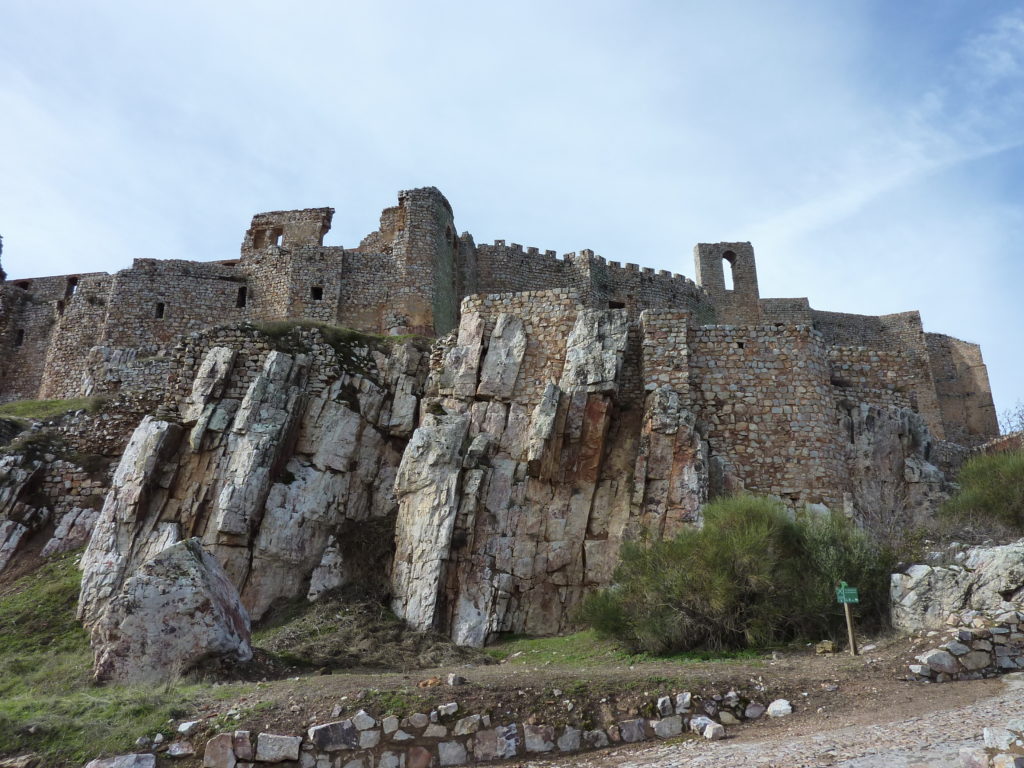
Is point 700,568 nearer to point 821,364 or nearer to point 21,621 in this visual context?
point 821,364

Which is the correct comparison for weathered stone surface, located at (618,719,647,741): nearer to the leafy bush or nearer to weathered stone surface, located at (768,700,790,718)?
weathered stone surface, located at (768,700,790,718)

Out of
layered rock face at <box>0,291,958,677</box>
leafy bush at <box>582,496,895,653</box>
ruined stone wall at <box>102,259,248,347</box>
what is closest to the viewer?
leafy bush at <box>582,496,895,653</box>

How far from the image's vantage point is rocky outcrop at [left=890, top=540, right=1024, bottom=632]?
33.7ft

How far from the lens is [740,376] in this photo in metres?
17.3

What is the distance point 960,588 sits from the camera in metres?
10.6

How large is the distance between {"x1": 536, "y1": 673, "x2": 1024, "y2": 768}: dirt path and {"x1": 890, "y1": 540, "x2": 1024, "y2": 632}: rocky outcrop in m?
1.80

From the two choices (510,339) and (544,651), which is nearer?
(544,651)

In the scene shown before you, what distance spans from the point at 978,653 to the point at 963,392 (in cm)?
2492

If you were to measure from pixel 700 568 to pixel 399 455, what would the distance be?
25.5 ft

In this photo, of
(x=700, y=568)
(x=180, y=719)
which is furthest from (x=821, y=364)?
(x=180, y=719)

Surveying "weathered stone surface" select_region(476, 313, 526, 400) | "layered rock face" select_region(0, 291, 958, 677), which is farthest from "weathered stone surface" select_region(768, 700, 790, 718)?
"weathered stone surface" select_region(476, 313, 526, 400)

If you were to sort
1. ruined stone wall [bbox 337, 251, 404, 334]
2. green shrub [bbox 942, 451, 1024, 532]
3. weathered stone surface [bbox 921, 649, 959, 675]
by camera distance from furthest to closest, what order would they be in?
ruined stone wall [bbox 337, 251, 404, 334] < green shrub [bbox 942, 451, 1024, 532] < weathered stone surface [bbox 921, 649, 959, 675]

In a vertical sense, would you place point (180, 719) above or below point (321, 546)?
below

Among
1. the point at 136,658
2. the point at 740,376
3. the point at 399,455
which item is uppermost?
the point at 740,376
